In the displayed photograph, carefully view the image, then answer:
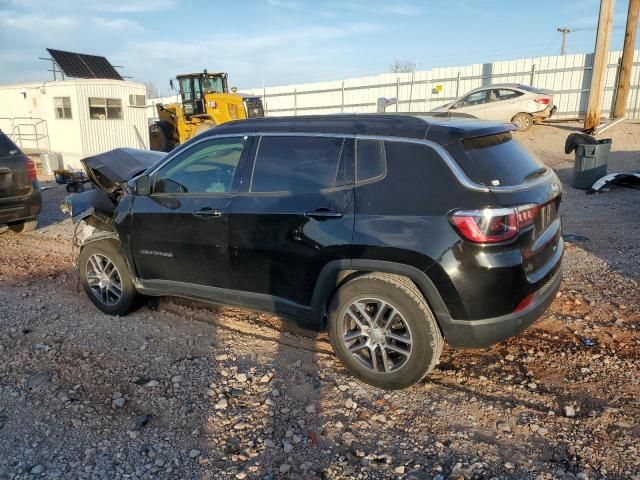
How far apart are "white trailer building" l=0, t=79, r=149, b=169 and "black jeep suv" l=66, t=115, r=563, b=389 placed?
43.6 ft

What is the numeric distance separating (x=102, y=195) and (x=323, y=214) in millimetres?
2750

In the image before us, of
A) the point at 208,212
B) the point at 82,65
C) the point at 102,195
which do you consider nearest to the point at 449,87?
the point at 82,65

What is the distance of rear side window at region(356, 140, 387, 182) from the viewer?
327 centimetres

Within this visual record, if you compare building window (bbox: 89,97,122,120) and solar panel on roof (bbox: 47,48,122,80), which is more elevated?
solar panel on roof (bbox: 47,48,122,80)

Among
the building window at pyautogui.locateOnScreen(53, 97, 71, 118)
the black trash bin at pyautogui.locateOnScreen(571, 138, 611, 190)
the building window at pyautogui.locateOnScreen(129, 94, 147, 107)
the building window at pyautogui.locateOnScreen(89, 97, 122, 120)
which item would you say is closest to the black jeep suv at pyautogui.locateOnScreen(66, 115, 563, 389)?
the black trash bin at pyautogui.locateOnScreen(571, 138, 611, 190)

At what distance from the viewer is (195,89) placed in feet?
60.3

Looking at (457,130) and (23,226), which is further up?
(457,130)

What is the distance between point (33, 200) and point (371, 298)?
6375 millimetres

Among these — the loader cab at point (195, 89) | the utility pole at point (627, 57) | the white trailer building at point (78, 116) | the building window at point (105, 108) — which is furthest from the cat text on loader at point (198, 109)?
the utility pole at point (627, 57)

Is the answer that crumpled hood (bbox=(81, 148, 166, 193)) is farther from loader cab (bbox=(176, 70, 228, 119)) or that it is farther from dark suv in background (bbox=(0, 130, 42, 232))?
loader cab (bbox=(176, 70, 228, 119))

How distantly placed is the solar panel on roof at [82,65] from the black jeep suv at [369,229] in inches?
653

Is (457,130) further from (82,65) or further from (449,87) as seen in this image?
(449,87)

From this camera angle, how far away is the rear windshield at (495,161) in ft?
10.0

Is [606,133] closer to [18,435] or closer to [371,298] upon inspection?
[371,298]
